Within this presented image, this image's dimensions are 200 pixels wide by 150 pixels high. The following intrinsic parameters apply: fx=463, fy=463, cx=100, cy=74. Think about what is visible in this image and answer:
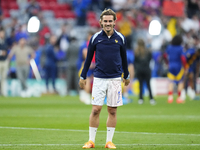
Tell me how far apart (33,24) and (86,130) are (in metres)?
21.0

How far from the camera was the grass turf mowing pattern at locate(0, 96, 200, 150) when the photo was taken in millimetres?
7843

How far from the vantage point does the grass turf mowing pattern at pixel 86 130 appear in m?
7.84

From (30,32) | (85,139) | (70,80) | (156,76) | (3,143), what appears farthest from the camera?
(30,32)

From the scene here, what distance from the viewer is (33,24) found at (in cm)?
3022

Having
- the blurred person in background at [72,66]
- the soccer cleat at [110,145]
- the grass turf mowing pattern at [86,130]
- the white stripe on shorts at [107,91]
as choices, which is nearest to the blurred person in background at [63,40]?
the blurred person in background at [72,66]

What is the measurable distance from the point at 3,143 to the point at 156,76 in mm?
20397

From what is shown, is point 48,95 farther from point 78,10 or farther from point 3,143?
point 3,143

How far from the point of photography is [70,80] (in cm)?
2481

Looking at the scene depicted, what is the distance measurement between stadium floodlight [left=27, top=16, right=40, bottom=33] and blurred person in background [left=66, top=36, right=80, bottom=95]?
640 centimetres

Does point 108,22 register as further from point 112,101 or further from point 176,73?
point 176,73

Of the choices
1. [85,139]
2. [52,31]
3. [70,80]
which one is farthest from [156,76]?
[85,139]

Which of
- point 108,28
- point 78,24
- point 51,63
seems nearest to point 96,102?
point 108,28

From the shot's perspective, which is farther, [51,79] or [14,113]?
[51,79]

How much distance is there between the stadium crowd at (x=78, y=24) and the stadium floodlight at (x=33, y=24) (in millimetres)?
258
